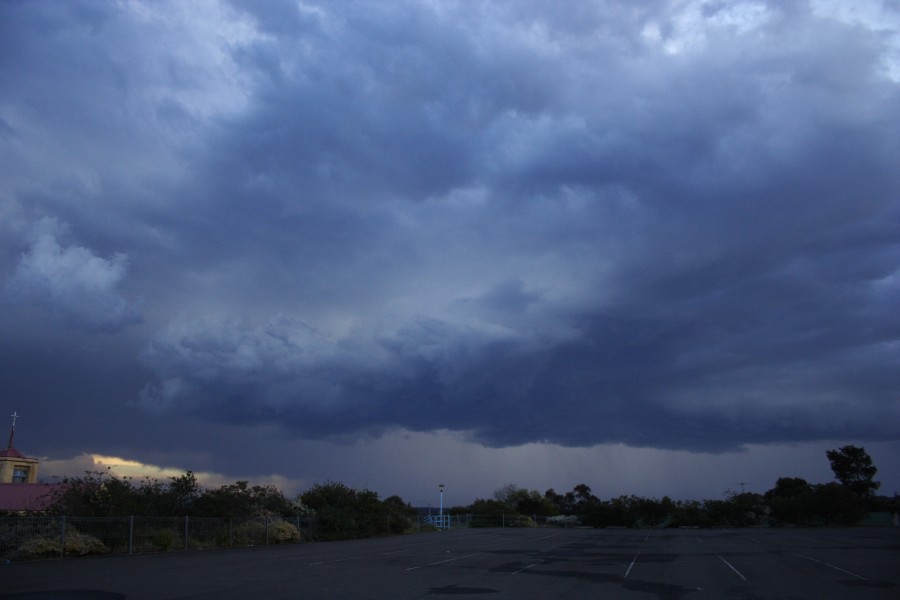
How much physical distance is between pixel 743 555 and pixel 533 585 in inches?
666

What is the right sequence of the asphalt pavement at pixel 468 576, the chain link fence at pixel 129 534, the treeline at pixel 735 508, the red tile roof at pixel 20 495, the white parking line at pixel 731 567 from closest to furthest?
the asphalt pavement at pixel 468 576, the white parking line at pixel 731 567, the chain link fence at pixel 129 534, the red tile roof at pixel 20 495, the treeline at pixel 735 508

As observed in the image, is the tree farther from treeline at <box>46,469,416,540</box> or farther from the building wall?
the building wall

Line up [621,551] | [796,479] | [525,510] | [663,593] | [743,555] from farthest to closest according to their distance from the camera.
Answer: [796,479] < [525,510] < [621,551] < [743,555] < [663,593]

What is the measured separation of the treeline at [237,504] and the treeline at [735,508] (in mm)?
29963

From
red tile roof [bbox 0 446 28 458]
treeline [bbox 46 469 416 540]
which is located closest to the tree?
treeline [bbox 46 469 416 540]

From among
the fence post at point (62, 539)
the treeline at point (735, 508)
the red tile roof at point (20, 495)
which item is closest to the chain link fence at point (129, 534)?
the fence post at point (62, 539)

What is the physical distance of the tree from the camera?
103438 millimetres

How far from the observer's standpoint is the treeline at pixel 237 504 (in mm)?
36688

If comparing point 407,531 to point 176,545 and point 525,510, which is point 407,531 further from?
point 525,510

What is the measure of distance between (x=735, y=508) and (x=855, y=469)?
110ft

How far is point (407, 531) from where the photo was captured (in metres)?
63.5

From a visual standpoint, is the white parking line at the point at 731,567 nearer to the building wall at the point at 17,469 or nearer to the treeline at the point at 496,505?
the treeline at the point at 496,505

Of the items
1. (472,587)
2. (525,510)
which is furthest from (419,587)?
(525,510)

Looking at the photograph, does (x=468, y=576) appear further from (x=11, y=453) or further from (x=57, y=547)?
(x=11, y=453)
